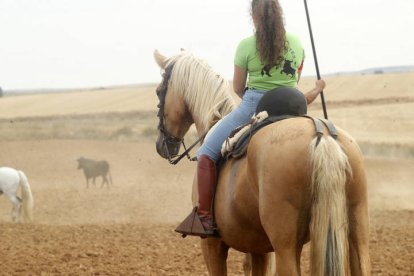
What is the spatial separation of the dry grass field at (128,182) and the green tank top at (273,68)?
4.29 metres

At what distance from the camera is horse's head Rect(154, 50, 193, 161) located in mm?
6195

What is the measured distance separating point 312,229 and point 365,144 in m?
25.5

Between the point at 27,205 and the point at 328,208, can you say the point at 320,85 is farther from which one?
the point at 27,205

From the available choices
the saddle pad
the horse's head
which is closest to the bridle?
the horse's head

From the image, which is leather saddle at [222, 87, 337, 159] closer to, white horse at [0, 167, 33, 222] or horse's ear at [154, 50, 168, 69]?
horse's ear at [154, 50, 168, 69]

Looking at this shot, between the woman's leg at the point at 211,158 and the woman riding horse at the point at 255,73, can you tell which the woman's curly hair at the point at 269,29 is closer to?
the woman riding horse at the point at 255,73

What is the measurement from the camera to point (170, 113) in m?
6.33

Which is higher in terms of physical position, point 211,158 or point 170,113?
point 170,113

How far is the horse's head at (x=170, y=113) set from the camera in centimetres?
620

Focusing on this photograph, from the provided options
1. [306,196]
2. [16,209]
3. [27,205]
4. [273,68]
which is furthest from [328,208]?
[16,209]

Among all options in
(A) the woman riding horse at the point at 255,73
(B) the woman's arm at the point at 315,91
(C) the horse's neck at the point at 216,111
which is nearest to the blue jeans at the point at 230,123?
(A) the woman riding horse at the point at 255,73

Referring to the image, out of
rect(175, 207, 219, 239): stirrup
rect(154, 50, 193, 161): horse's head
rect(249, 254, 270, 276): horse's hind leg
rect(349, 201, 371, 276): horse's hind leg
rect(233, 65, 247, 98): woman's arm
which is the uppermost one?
rect(233, 65, 247, 98): woman's arm

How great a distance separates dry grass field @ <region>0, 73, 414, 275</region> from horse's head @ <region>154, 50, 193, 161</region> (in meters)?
2.84

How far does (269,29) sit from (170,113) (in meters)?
1.77
